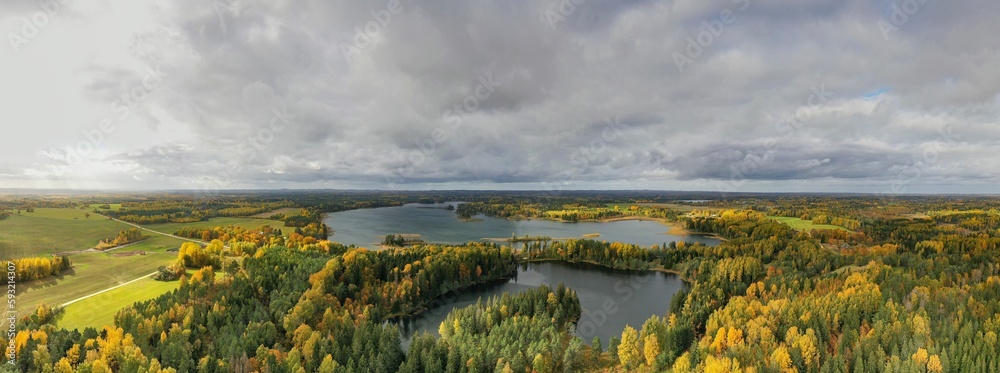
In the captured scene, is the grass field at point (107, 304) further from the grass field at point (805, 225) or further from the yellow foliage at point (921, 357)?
the grass field at point (805, 225)

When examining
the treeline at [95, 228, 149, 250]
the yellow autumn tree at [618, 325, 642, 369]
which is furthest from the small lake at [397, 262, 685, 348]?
the treeline at [95, 228, 149, 250]

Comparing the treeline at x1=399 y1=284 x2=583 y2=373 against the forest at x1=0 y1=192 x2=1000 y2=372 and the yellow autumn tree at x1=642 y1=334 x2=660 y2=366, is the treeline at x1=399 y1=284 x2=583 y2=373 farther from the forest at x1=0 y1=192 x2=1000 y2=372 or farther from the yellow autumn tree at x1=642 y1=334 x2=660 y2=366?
the yellow autumn tree at x1=642 y1=334 x2=660 y2=366

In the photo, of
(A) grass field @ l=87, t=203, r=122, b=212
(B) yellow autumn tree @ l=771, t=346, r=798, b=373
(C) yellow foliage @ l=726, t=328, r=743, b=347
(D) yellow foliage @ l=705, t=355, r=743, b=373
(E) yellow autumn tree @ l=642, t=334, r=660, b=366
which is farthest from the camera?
(A) grass field @ l=87, t=203, r=122, b=212

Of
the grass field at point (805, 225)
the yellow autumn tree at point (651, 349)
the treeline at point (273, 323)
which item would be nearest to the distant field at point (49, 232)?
the treeline at point (273, 323)

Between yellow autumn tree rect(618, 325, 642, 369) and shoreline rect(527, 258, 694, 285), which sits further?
shoreline rect(527, 258, 694, 285)

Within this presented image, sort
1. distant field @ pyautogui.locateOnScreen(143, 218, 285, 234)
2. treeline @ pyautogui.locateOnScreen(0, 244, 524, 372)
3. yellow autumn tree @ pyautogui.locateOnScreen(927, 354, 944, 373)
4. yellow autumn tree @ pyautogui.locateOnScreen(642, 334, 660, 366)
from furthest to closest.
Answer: distant field @ pyautogui.locateOnScreen(143, 218, 285, 234)
yellow autumn tree @ pyautogui.locateOnScreen(642, 334, 660, 366)
treeline @ pyautogui.locateOnScreen(0, 244, 524, 372)
yellow autumn tree @ pyautogui.locateOnScreen(927, 354, 944, 373)

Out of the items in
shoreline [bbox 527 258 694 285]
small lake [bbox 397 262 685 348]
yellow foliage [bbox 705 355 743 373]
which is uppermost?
yellow foliage [bbox 705 355 743 373]

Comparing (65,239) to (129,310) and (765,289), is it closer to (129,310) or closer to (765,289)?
(129,310)

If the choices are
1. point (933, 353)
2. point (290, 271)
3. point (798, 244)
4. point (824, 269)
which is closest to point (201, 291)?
point (290, 271)
